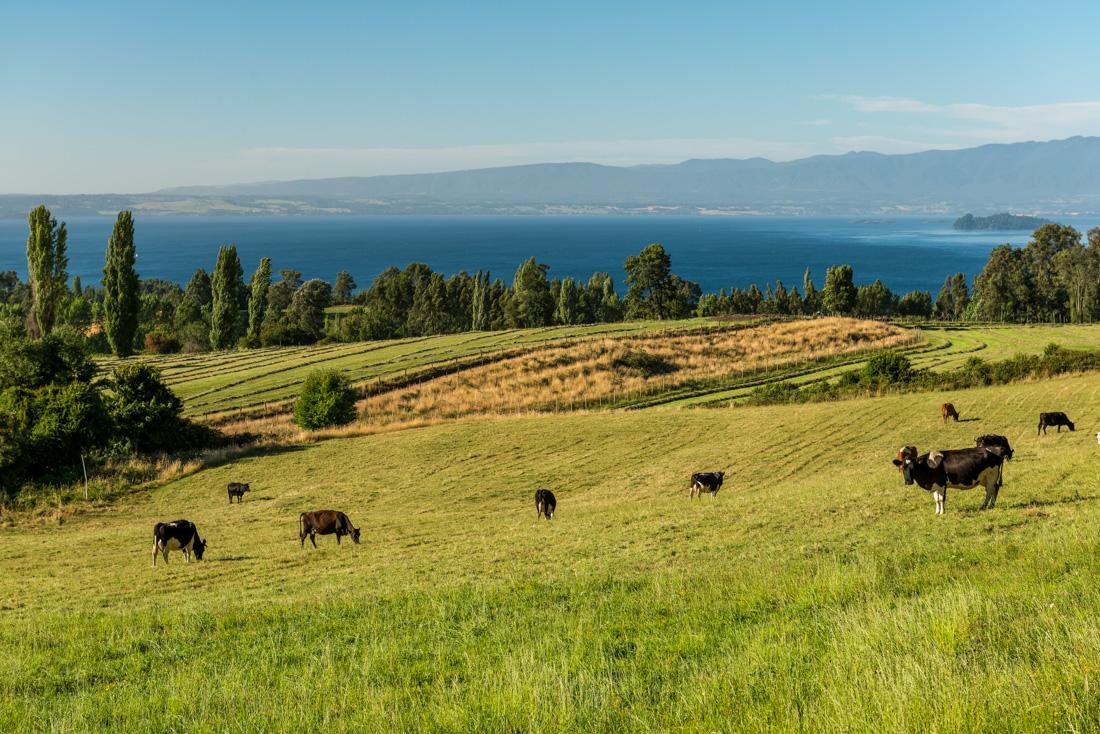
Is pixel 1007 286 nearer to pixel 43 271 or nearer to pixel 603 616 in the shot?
pixel 43 271

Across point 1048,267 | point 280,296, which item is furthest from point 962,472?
point 280,296

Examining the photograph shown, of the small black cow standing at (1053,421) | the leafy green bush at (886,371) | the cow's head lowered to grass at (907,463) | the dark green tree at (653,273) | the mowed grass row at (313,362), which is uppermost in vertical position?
the dark green tree at (653,273)

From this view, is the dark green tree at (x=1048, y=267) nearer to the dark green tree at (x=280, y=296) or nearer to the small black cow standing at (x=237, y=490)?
the small black cow standing at (x=237, y=490)

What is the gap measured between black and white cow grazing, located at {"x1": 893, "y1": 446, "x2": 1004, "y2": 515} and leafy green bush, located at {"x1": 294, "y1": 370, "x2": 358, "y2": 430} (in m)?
43.3

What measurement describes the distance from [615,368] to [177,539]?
196 feet

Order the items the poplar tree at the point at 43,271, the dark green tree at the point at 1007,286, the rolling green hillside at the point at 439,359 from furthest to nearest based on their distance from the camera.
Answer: the dark green tree at the point at 1007,286
the poplar tree at the point at 43,271
the rolling green hillside at the point at 439,359

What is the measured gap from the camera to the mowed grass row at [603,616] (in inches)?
274

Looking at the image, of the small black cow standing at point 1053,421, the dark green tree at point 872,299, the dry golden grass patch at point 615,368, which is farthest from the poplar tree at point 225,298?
the dark green tree at point 872,299

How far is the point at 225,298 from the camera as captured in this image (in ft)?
405

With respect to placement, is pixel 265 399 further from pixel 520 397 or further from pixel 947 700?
pixel 947 700

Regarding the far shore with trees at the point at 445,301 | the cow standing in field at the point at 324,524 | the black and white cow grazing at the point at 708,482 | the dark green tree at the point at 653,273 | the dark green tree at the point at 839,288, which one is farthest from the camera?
the dark green tree at the point at 839,288

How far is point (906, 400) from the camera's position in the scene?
50.7 metres

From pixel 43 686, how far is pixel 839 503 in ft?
64.3

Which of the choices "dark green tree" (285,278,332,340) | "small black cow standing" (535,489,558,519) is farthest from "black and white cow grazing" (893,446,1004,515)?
"dark green tree" (285,278,332,340)
